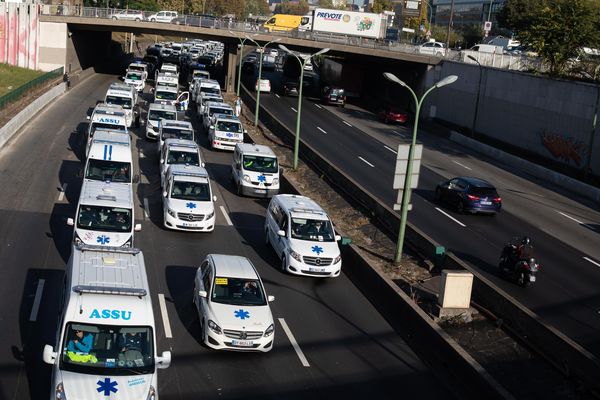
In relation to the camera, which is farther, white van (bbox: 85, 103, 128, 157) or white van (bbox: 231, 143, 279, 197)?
white van (bbox: 85, 103, 128, 157)

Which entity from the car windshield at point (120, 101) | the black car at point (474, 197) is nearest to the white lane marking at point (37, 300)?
the black car at point (474, 197)

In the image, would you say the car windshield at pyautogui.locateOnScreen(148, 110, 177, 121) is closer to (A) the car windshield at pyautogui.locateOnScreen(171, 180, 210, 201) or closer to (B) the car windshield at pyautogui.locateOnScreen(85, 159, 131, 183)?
(B) the car windshield at pyautogui.locateOnScreen(85, 159, 131, 183)

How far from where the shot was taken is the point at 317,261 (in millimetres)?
23859

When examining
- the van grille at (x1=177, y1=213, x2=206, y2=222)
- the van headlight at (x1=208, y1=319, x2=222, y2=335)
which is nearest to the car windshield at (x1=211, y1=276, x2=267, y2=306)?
the van headlight at (x1=208, y1=319, x2=222, y2=335)

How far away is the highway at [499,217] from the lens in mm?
23267

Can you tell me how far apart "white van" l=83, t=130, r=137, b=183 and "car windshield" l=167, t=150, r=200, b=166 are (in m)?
3.54

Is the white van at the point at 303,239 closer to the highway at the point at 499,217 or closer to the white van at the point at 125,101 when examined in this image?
the highway at the point at 499,217

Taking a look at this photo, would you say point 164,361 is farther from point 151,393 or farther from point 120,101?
point 120,101

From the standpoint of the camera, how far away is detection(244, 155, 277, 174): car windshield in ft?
113

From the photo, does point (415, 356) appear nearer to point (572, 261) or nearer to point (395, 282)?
point (395, 282)

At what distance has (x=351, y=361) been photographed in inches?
718

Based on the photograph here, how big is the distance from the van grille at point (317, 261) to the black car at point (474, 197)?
11.6 metres

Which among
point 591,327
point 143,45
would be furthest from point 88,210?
point 143,45

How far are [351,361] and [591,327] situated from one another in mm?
7374
